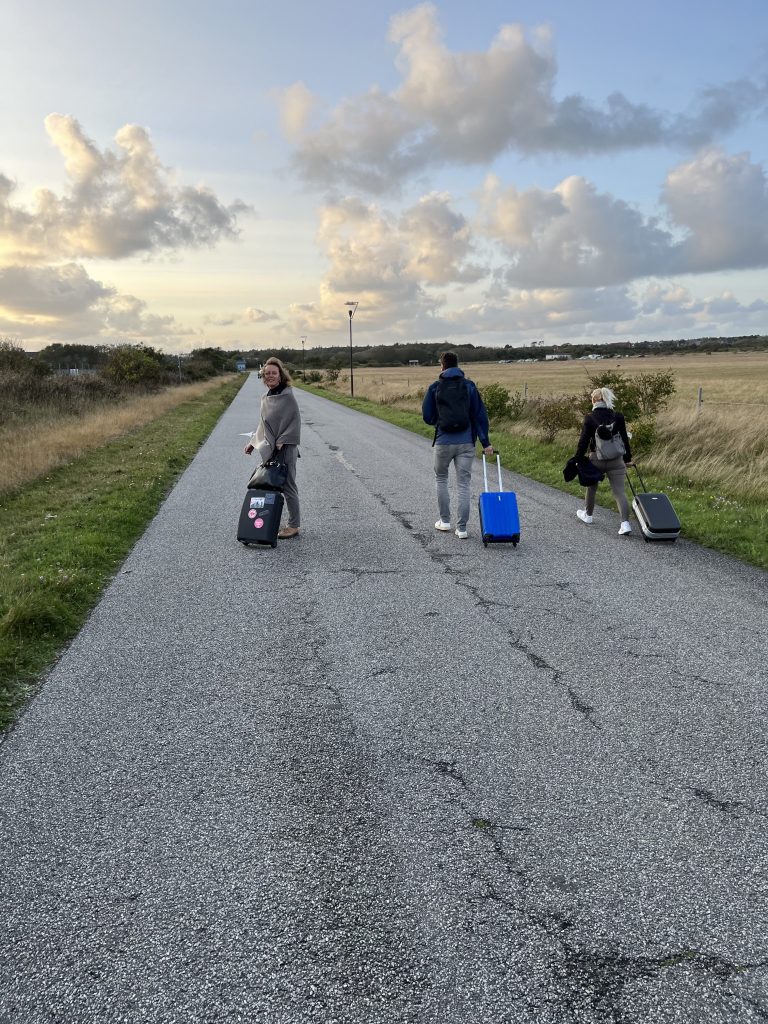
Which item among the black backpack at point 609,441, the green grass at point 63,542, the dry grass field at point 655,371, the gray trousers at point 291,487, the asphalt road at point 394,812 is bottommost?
the asphalt road at point 394,812

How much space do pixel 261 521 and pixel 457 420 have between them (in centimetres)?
248

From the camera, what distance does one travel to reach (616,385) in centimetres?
1602

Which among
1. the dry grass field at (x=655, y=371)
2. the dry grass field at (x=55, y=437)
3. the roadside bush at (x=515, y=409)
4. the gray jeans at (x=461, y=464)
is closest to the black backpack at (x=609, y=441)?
the gray jeans at (x=461, y=464)

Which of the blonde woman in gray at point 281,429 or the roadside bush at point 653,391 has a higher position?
the roadside bush at point 653,391

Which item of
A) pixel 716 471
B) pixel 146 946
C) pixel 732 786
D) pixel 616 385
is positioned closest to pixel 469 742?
pixel 732 786

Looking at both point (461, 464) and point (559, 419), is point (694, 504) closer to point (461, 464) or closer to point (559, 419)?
point (461, 464)

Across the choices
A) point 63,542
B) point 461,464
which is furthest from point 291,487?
point 63,542

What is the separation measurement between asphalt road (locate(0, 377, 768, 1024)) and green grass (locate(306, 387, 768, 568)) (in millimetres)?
1942

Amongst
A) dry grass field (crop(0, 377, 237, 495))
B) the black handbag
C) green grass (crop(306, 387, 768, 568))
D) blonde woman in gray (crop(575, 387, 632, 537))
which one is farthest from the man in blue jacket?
dry grass field (crop(0, 377, 237, 495))

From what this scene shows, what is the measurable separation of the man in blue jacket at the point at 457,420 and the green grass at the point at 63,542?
12.5ft

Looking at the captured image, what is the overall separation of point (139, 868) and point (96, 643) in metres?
2.66

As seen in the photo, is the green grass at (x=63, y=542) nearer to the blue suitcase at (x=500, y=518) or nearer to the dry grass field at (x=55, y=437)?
the dry grass field at (x=55, y=437)

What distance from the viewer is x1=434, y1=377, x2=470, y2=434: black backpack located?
7797 millimetres

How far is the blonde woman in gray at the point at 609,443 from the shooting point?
8320 millimetres
